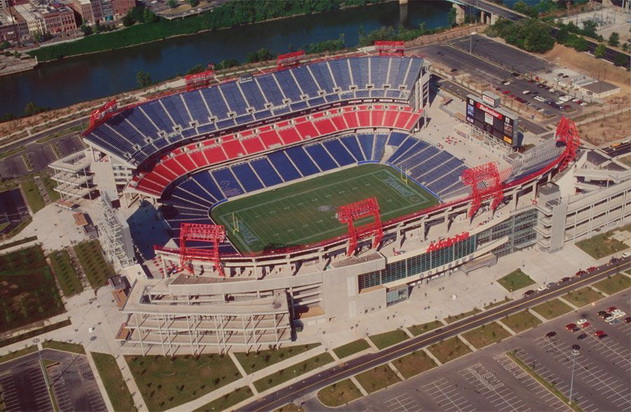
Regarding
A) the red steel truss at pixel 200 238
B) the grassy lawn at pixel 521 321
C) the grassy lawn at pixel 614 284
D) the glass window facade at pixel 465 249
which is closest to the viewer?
the grassy lawn at pixel 521 321

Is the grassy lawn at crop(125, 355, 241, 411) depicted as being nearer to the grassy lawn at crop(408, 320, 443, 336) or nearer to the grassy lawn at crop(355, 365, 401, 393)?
the grassy lawn at crop(355, 365, 401, 393)

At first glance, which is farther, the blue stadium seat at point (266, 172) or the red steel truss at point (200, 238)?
the blue stadium seat at point (266, 172)

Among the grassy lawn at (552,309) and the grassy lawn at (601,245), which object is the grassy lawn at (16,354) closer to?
the grassy lawn at (552,309)

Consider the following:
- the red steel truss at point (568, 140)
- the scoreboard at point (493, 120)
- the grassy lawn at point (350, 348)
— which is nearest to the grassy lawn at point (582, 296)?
the red steel truss at point (568, 140)

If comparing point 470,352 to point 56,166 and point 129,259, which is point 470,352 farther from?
point 56,166

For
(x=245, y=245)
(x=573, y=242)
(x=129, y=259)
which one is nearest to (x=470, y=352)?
(x=573, y=242)

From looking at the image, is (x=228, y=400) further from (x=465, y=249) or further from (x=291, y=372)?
(x=465, y=249)

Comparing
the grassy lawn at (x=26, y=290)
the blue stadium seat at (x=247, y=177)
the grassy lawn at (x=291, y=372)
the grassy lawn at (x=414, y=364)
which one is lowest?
the grassy lawn at (x=414, y=364)

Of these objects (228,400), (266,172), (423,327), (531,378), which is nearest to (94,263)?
(266,172)
